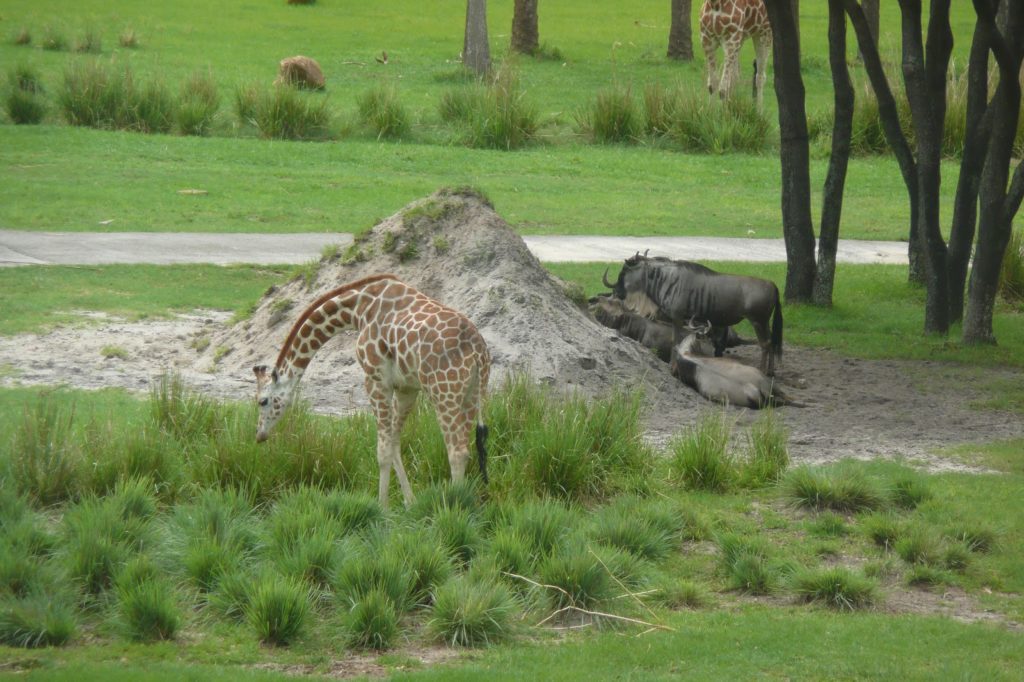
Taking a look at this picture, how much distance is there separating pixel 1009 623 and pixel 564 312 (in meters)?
6.11

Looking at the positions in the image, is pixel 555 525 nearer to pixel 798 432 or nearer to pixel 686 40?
pixel 798 432

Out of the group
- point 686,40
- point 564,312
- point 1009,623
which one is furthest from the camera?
point 686,40

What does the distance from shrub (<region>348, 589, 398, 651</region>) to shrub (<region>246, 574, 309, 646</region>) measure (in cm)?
29

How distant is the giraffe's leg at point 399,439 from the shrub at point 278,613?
1689mm

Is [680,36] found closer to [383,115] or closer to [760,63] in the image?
[760,63]

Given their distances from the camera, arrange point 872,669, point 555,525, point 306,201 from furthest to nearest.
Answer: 1. point 306,201
2. point 555,525
3. point 872,669

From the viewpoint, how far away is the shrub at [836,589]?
8328 mm

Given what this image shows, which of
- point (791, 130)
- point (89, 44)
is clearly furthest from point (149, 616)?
point (89, 44)

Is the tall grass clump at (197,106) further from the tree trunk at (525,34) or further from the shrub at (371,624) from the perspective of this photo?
the shrub at (371,624)

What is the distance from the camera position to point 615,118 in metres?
28.0

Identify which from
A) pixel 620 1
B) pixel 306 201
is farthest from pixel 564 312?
pixel 620 1

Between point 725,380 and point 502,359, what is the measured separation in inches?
87.6

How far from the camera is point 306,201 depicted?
2172cm

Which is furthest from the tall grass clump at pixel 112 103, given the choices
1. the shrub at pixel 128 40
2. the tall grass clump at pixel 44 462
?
the tall grass clump at pixel 44 462
